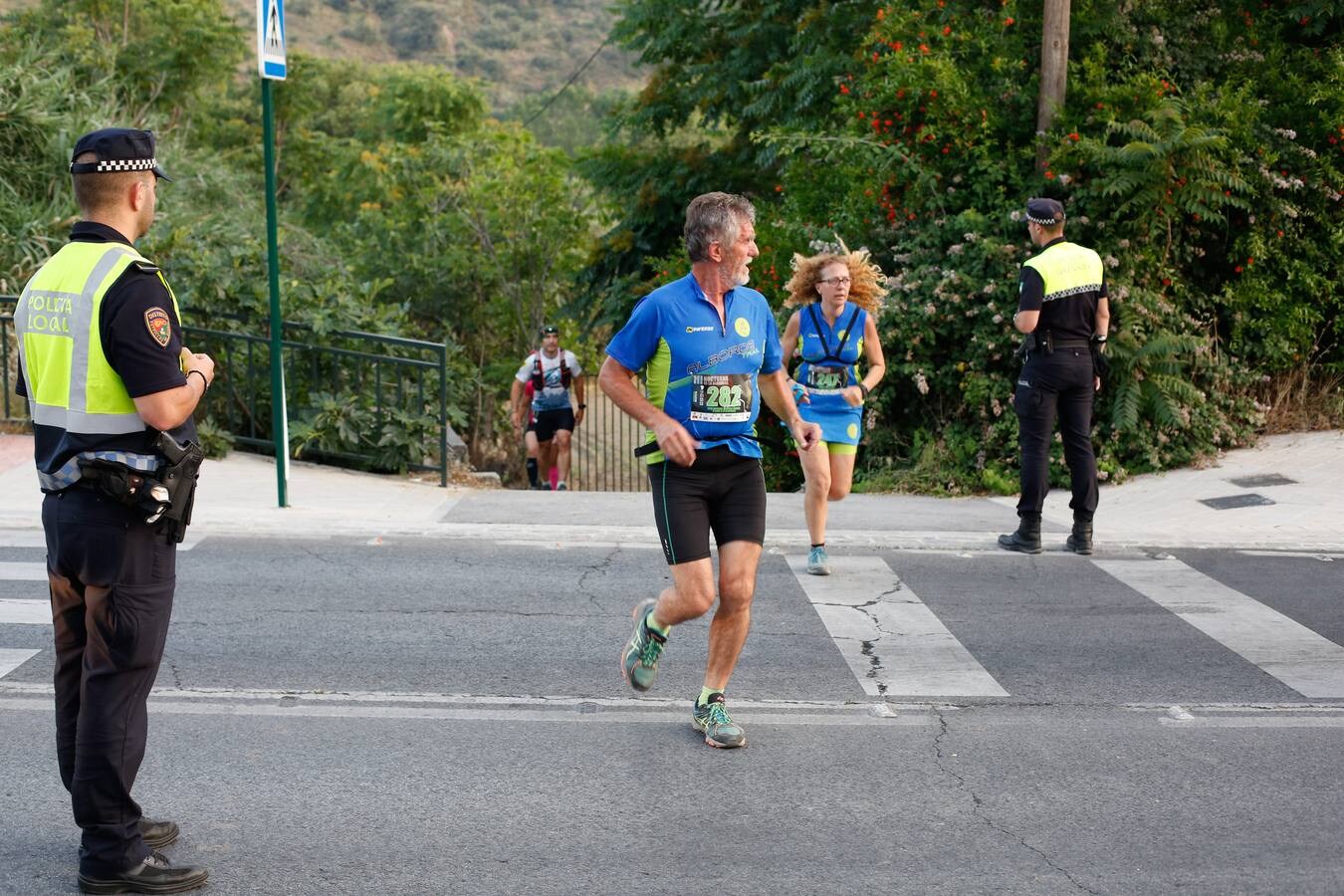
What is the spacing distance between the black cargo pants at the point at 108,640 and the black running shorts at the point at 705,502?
1.96m

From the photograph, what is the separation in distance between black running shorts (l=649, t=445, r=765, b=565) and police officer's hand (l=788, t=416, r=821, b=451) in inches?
20.7

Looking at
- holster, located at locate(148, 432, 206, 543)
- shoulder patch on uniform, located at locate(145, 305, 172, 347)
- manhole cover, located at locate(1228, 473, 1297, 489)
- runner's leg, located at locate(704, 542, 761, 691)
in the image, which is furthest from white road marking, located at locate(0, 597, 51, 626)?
manhole cover, located at locate(1228, 473, 1297, 489)

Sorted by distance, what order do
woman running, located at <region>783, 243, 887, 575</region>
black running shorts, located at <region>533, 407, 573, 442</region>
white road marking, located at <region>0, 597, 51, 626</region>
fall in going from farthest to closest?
black running shorts, located at <region>533, 407, 573, 442</region>, woman running, located at <region>783, 243, 887, 575</region>, white road marking, located at <region>0, 597, 51, 626</region>

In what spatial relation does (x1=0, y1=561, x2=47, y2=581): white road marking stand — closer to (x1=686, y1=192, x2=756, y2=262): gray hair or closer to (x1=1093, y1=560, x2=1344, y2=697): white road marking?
(x1=686, y1=192, x2=756, y2=262): gray hair

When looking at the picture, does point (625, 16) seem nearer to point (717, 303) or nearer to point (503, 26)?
point (717, 303)

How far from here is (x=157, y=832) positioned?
4566 millimetres

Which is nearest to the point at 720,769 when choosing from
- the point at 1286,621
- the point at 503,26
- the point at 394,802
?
the point at 394,802

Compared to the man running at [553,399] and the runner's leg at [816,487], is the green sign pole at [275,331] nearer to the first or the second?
the runner's leg at [816,487]

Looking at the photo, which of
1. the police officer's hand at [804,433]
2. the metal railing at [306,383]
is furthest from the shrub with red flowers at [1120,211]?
the police officer's hand at [804,433]

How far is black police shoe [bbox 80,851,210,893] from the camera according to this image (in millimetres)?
4219

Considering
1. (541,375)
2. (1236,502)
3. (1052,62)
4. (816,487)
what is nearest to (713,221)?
(816,487)

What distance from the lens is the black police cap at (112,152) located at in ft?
13.4

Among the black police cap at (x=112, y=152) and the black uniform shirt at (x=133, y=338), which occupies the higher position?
the black police cap at (x=112, y=152)

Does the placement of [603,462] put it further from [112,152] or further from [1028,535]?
[112,152]
